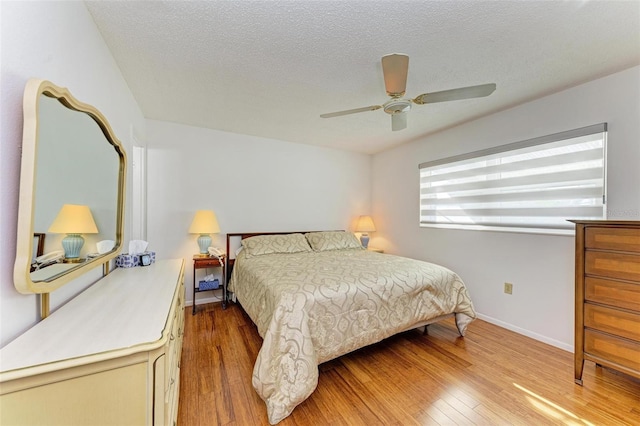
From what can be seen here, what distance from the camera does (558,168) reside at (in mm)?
2371

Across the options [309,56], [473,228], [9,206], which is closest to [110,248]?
[9,206]

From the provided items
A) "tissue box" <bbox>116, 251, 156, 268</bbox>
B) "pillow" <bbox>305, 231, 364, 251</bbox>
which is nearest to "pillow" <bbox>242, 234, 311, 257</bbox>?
"pillow" <bbox>305, 231, 364, 251</bbox>

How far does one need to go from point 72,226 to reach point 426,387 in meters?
2.31

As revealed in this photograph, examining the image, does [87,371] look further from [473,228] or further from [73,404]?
[473,228]

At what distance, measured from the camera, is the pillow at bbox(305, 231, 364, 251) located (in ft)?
11.8

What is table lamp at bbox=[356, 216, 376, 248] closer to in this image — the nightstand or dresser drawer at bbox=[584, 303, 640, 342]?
the nightstand

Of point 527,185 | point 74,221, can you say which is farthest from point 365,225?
point 74,221

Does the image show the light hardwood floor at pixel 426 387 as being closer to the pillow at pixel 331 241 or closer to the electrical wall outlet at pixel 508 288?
the electrical wall outlet at pixel 508 288

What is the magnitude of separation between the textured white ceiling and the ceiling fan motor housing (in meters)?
0.28

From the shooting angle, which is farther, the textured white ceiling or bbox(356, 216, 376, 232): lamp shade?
bbox(356, 216, 376, 232): lamp shade

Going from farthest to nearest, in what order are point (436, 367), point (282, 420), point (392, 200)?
point (392, 200)
point (436, 367)
point (282, 420)

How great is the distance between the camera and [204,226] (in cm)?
305

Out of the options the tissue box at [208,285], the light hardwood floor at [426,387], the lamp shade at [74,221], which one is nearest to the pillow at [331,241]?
the tissue box at [208,285]

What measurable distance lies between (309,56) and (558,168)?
2.50 m
